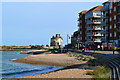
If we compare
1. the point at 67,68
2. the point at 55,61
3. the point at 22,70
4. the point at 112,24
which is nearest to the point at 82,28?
the point at 112,24

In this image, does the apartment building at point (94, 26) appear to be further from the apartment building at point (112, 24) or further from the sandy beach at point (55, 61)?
the sandy beach at point (55, 61)

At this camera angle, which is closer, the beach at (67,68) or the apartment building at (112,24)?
the beach at (67,68)

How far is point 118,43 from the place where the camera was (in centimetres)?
6053

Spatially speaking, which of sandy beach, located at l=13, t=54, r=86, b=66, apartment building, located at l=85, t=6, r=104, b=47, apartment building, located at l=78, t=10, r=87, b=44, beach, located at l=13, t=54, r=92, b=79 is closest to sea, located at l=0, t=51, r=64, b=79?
beach, located at l=13, t=54, r=92, b=79

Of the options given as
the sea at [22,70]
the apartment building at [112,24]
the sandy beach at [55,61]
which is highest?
the apartment building at [112,24]

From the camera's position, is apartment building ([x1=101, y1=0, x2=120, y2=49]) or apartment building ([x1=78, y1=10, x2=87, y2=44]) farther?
apartment building ([x1=78, y1=10, x2=87, y2=44])

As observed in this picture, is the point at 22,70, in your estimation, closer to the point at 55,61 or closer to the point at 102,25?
the point at 55,61

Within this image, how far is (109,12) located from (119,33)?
10781mm

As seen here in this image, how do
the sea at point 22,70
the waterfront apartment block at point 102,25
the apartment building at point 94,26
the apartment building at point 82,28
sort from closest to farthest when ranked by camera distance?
the sea at point 22,70 → the waterfront apartment block at point 102,25 → the apartment building at point 94,26 → the apartment building at point 82,28

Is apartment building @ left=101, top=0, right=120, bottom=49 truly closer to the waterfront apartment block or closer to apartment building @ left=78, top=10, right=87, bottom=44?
the waterfront apartment block

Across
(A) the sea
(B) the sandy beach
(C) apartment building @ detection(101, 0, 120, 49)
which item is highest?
(C) apartment building @ detection(101, 0, 120, 49)

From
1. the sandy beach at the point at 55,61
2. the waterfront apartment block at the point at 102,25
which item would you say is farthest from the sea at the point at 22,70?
the waterfront apartment block at the point at 102,25

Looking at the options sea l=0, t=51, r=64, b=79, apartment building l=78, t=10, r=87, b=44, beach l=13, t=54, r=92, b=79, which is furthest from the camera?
apartment building l=78, t=10, r=87, b=44

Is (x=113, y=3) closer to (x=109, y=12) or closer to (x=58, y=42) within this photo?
(x=109, y=12)
